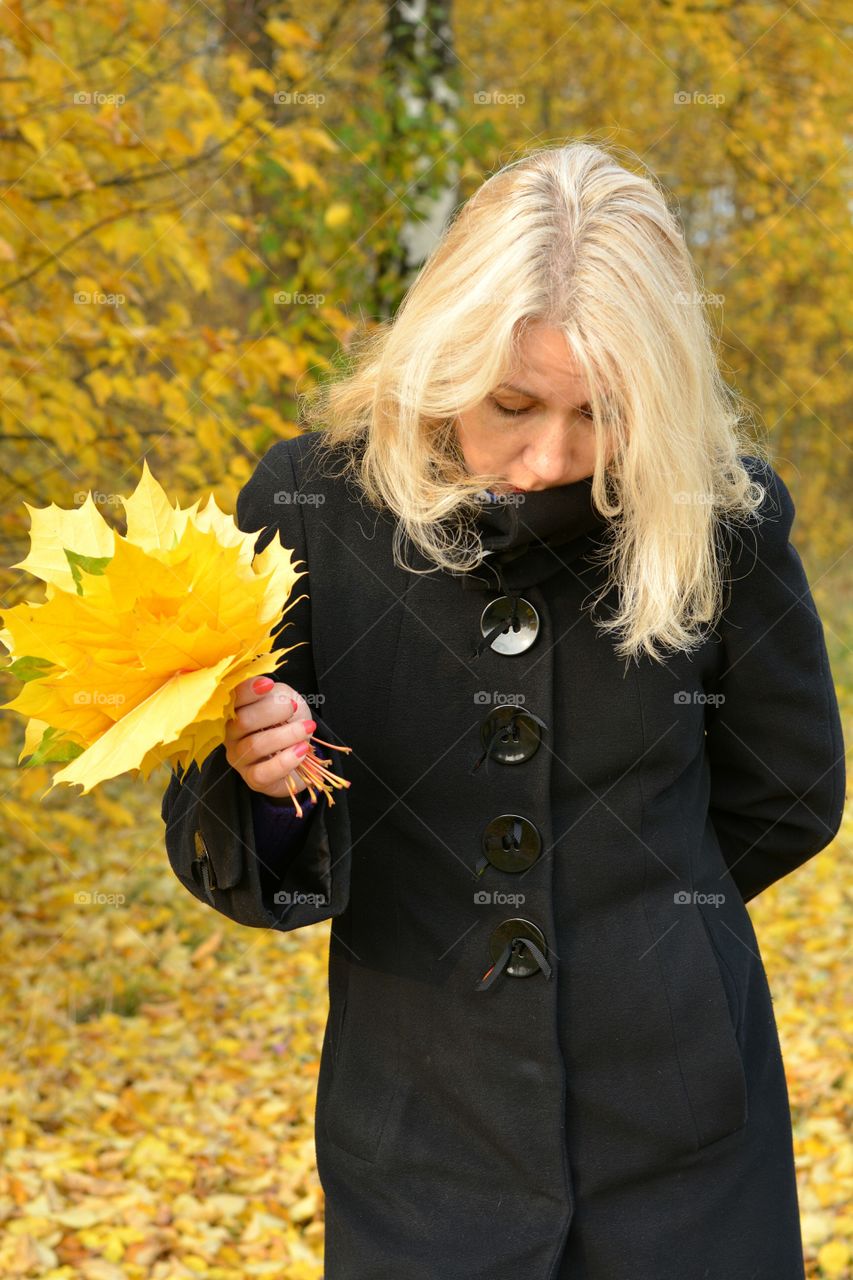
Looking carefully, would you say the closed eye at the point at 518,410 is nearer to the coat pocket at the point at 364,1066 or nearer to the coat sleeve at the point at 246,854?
the coat sleeve at the point at 246,854

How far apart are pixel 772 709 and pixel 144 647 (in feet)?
2.97

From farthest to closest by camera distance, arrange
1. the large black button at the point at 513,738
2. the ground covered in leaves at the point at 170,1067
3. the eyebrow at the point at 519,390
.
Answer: the ground covered in leaves at the point at 170,1067
the large black button at the point at 513,738
the eyebrow at the point at 519,390

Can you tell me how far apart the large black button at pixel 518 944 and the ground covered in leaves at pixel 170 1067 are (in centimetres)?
214

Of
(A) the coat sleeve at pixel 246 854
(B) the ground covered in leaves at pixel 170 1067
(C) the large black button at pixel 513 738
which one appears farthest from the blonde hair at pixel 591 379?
(B) the ground covered in leaves at pixel 170 1067

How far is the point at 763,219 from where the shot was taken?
34.6 ft

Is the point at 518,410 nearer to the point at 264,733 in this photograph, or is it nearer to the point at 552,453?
the point at 552,453

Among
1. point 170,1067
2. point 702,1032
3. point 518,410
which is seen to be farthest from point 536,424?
point 170,1067

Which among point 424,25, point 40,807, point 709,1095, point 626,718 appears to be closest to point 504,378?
point 626,718

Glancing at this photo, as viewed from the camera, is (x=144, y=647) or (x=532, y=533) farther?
(x=532, y=533)

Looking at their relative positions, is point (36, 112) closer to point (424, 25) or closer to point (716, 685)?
point (716, 685)

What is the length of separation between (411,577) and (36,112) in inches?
99.1

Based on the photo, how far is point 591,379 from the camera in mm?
1516

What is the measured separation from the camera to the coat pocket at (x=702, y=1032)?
1.66 m

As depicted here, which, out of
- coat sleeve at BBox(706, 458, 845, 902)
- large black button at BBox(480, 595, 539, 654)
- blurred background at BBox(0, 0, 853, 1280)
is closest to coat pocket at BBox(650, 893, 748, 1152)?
coat sleeve at BBox(706, 458, 845, 902)
